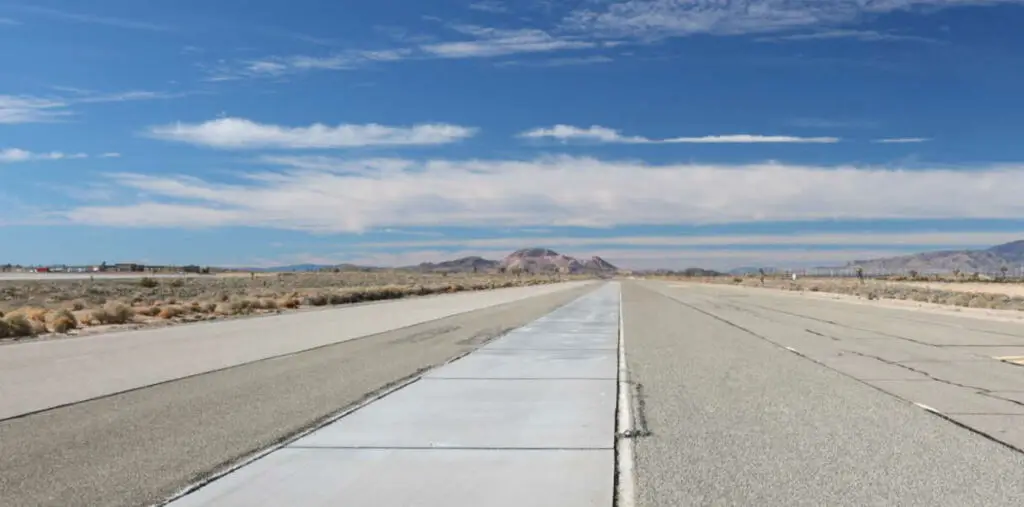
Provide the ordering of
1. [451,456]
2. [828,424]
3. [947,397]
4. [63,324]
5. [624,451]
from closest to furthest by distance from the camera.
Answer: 1. [451,456]
2. [624,451]
3. [828,424]
4. [947,397]
5. [63,324]

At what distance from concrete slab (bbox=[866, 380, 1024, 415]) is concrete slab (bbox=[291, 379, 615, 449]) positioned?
3863mm

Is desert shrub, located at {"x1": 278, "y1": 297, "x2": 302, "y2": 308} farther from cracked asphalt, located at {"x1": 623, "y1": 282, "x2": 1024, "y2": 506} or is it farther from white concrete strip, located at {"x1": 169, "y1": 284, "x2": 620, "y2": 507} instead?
white concrete strip, located at {"x1": 169, "y1": 284, "x2": 620, "y2": 507}

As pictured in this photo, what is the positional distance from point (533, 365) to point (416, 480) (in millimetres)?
Answer: 8822

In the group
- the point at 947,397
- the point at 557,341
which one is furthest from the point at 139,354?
the point at 947,397

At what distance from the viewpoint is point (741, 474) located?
7270mm

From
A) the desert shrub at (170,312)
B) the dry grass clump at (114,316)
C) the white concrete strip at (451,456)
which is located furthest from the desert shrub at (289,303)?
the white concrete strip at (451,456)

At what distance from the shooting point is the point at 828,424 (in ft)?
31.8

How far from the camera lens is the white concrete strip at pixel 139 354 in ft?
43.1

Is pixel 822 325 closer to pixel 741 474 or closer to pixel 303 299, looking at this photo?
pixel 741 474

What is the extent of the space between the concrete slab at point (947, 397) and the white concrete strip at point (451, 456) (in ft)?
12.6

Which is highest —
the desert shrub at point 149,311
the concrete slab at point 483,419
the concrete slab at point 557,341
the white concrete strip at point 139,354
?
the desert shrub at point 149,311

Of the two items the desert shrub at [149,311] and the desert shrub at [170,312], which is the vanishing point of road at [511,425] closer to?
the desert shrub at [170,312]

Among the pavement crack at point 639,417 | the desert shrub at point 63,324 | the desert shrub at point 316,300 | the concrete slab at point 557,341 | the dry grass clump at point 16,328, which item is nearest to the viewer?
the pavement crack at point 639,417

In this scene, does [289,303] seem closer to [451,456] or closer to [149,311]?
[149,311]
